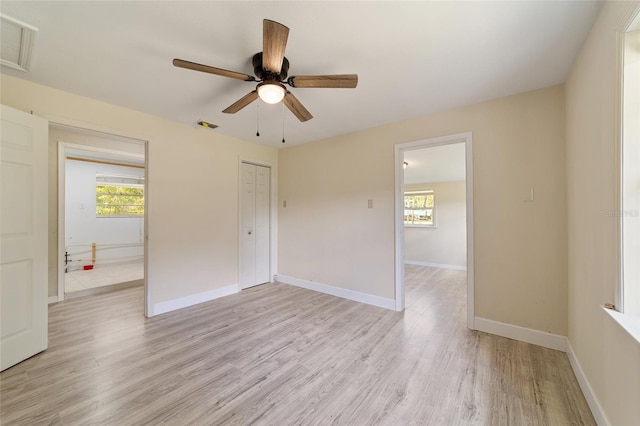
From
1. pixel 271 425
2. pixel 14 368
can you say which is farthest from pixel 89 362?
pixel 271 425

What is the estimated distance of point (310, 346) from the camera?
91.5 inches

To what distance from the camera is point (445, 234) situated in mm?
6219

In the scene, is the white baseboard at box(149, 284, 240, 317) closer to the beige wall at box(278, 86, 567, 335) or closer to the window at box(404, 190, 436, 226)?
the beige wall at box(278, 86, 567, 335)

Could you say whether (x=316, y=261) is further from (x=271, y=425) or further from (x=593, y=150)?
(x=593, y=150)

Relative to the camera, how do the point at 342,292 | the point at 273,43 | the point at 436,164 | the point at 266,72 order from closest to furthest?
the point at 273,43
the point at 266,72
the point at 342,292
the point at 436,164

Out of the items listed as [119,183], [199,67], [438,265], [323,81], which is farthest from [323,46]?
[119,183]

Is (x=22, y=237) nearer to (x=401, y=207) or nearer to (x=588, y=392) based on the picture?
(x=401, y=207)

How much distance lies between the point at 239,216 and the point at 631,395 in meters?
4.01

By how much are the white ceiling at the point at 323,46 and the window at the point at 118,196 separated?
4598 millimetres

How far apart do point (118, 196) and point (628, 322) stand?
8.42 meters

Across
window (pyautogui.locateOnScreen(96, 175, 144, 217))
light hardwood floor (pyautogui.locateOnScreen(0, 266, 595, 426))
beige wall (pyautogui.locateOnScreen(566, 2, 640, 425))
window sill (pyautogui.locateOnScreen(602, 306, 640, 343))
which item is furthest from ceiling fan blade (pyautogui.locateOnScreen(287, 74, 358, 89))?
window (pyautogui.locateOnScreen(96, 175, 144, 217))

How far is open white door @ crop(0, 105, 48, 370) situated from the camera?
1934 millimetres

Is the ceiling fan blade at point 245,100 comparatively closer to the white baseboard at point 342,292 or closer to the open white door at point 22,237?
the open white door at point 22,237

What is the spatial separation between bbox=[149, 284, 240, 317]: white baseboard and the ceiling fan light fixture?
2867 millimetres
